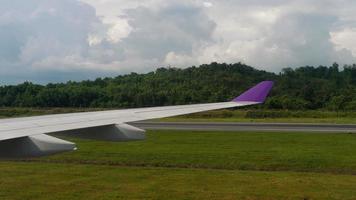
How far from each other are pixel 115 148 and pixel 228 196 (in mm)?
9564

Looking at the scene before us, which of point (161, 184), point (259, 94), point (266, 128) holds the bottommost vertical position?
point (161, 184)

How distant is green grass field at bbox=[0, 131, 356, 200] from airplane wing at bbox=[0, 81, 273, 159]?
3.09 meters

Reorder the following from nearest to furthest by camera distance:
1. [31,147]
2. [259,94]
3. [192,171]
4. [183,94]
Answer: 1. [31,147]
2. [259,94]
3. [192,171]
4. [183,94]

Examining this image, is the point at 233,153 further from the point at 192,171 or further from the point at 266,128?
the point at 266,128

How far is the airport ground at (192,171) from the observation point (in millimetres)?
11398

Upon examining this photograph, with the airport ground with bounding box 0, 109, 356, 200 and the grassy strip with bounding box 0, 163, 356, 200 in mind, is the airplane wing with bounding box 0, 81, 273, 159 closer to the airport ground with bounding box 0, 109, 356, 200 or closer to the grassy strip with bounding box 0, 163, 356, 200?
the grassy strip with bounding box 0, 163, 356, 200

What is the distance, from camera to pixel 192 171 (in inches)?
573

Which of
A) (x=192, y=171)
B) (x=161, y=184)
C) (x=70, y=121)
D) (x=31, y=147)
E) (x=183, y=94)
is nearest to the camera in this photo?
(x=31, y=147)

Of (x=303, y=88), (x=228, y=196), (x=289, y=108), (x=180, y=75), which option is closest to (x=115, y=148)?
(x=228, y=196)

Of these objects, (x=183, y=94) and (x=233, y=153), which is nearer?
(x=233, y=153)

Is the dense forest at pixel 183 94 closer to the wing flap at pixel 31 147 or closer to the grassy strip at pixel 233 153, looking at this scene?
the grassy strip at pixel 233 153

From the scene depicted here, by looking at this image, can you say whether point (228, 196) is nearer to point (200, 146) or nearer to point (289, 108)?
point (200, 146)

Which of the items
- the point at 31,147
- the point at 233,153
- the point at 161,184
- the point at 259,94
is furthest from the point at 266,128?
the point at 31,147

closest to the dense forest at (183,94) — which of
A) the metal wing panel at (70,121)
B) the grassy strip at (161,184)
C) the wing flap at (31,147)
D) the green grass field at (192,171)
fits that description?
the green grass field at (192,171)
